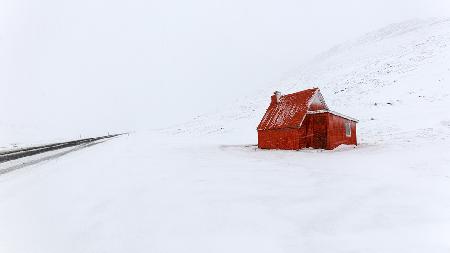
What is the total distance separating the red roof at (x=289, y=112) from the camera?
78.1 ft

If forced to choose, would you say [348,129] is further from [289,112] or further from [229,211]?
[229,211]

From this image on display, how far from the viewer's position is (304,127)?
23.8 metres

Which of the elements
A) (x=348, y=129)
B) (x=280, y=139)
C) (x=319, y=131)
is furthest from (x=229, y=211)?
(x=348, y=129)

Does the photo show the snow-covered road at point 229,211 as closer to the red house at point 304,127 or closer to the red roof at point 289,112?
the red house at point 304,127

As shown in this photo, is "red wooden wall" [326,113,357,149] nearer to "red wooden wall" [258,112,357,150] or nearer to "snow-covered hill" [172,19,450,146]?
"red wooden wall" [258,112,357,150]

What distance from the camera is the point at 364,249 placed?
5871 mm

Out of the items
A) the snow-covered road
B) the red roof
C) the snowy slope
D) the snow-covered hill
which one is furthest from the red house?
the snow-covered road

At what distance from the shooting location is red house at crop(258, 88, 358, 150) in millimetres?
23250

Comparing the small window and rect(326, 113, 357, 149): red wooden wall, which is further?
the small window

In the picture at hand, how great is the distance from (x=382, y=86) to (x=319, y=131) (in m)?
35.2

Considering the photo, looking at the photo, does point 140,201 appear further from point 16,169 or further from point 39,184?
point 16,169

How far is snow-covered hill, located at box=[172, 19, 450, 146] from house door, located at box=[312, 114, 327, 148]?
5.63 meters

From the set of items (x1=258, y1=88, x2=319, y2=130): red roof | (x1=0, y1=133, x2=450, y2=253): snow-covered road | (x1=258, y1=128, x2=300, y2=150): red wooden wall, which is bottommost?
(x1=0, y1=133, x2=450, y2=253): snow-covered road

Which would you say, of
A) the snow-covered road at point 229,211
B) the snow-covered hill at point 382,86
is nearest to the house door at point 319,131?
the snow-covered hill at point 382,86
